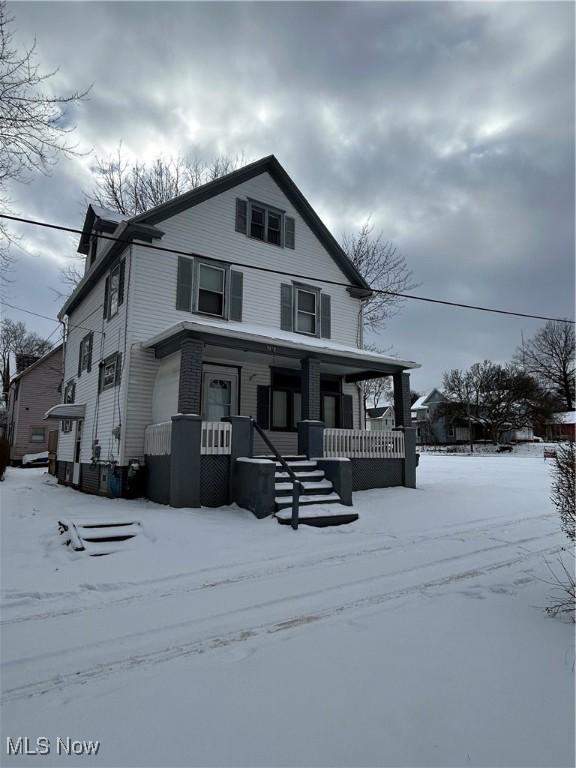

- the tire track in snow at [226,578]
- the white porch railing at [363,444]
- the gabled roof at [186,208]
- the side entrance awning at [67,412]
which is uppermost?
the gabled roof at [186,208]

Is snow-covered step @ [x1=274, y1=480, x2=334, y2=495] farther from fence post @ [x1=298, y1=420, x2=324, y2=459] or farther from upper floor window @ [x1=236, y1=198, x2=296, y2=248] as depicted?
upper floor window @ [x1=236, y1=198, x2=296, y2=248]

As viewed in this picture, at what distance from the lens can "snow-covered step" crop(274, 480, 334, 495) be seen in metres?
9.38

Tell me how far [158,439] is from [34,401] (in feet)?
72.8

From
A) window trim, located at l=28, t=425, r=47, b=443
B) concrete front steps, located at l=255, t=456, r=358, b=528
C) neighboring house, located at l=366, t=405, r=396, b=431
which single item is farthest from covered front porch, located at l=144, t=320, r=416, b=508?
neighboring house, located at l=366, t=405, r=396, b=431

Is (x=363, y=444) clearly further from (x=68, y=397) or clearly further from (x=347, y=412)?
(x=68, y=397)

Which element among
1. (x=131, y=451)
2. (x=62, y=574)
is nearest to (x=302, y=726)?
(x=62, y=574)

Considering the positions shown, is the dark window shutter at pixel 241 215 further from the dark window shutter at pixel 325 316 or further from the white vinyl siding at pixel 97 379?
the white vinyl siding at pixel 97 379

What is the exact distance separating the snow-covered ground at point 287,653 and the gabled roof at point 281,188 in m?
8.87

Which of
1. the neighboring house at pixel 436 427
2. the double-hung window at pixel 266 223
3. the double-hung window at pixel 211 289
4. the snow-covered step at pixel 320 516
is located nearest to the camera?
the snow-covered step at pixel 320 516

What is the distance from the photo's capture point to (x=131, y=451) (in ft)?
37.6

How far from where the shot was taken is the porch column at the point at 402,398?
13.5 metres

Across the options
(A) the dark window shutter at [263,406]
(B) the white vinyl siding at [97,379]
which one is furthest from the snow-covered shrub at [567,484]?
(B) the white vinyl siding at [97,379]

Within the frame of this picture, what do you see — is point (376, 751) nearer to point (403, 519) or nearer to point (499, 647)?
point (499, 647)

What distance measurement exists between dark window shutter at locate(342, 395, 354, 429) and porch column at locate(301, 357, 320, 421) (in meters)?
3.24
